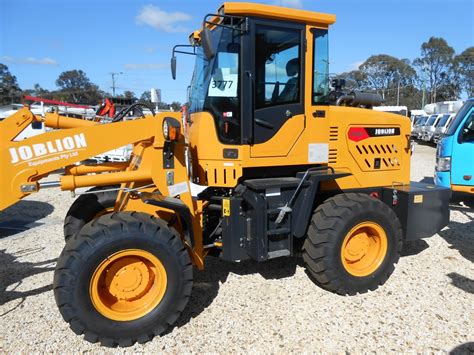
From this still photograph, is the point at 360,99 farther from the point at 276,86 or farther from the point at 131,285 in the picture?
the point at 131,285

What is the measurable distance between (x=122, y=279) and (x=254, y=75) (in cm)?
232

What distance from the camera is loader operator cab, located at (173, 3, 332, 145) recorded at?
12.8 ft

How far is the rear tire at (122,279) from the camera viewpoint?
10.2 ft

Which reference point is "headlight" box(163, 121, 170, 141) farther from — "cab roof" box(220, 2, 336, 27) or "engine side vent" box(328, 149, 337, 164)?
"engine side vent" box(328, 149, 337, 164)

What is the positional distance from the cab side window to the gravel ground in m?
2.07

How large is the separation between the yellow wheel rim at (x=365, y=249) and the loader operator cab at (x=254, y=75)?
1.50 metres

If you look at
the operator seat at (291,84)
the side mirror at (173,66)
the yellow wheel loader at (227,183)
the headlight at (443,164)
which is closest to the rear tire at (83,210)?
the yellow wheel loader at (227,183)

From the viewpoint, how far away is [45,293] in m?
4.21

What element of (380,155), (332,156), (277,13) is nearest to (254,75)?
(277,13)

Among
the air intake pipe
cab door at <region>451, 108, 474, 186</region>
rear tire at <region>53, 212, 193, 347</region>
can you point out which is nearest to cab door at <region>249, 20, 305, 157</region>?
the air intake pipe

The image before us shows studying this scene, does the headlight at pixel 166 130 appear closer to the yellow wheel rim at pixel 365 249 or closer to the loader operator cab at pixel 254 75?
the loader operator cab at pixel 254 75

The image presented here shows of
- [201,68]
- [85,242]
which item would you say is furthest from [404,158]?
[85,242]

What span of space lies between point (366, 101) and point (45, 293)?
4.56 m

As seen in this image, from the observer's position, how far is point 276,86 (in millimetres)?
4105
